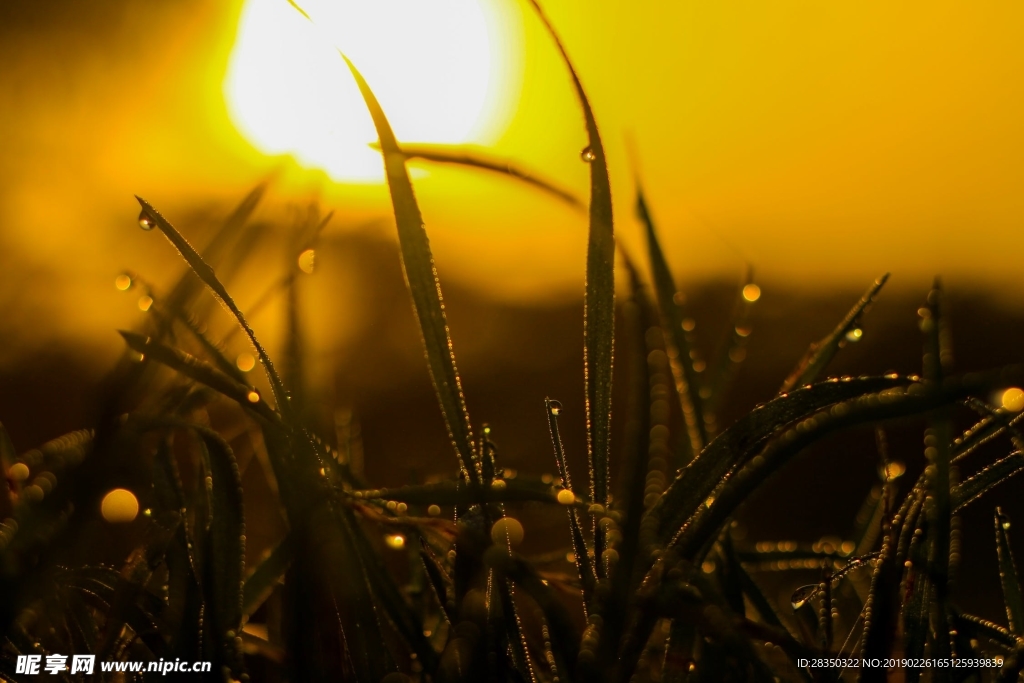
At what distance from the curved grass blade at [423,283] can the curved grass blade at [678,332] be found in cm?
17

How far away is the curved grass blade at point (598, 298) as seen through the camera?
0.41 metres

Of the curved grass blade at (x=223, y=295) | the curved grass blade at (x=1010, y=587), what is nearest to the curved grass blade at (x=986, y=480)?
the curved grass blade at (x=1010, y=587)

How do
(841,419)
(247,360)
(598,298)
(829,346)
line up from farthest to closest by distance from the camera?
(247,360) < (829,346) < (598,298) < (841,419)

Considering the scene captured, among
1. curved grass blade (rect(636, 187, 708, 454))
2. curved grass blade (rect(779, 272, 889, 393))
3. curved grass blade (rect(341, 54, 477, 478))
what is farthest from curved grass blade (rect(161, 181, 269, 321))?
curved grass blade (rect(779, 272, 889, 393))

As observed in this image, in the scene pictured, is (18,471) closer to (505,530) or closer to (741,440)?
(505,530)

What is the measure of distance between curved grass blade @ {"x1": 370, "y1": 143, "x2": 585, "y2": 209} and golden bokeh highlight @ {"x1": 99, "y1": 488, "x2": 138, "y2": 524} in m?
0.22

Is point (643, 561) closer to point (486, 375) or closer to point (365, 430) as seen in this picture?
point (365, 430)

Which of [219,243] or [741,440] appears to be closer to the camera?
[741,440]

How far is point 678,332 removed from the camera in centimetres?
52

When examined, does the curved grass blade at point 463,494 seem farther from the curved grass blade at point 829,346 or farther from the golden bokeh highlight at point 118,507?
the curved grass blade at point 829,346

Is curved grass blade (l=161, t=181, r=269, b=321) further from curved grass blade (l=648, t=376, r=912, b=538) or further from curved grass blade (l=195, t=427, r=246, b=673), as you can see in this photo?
curved grass blade (l=648, t=376, r=912, b=538)

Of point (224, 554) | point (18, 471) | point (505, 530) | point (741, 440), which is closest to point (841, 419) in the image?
point (741, 440)

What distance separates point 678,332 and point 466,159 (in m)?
0.19

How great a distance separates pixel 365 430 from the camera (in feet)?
8.13
